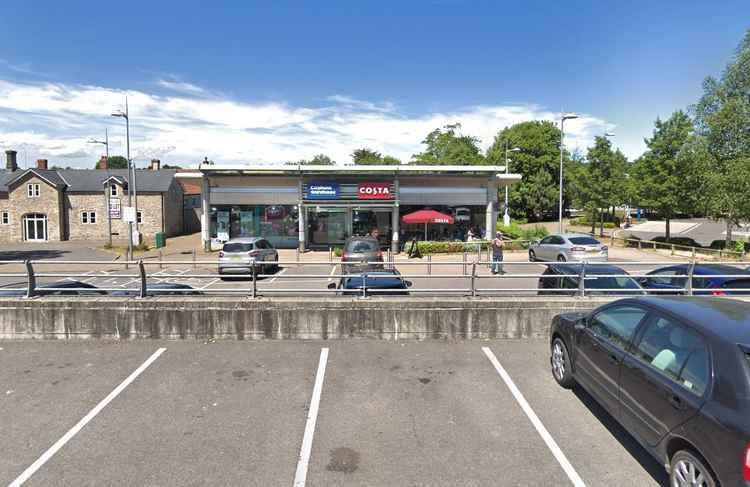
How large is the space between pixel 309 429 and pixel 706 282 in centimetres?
901

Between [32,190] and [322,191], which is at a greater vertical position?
[32,190]

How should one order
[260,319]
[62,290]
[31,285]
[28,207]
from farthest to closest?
[28,207] → [62,290] → [31,285] → [260,319]

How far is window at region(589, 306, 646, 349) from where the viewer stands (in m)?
4.86

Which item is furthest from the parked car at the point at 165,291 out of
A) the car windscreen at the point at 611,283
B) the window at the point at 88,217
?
the window at the point at 88,217

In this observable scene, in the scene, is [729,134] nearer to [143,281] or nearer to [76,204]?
[143,281]

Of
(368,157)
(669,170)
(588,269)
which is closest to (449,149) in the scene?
(368,157)

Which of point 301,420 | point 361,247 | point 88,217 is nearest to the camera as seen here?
point 301,420

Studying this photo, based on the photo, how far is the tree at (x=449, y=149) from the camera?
70375 mm

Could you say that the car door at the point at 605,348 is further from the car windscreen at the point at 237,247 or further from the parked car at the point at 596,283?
the car windscreen at the point at 237,247

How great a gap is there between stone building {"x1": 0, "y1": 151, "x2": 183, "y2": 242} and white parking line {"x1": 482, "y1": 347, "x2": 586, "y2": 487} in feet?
135

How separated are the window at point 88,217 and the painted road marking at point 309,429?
44.3 m

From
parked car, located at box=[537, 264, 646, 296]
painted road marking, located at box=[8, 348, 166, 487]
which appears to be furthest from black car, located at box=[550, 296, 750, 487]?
painted road marking, located at box=[8, 348, 166, 487]

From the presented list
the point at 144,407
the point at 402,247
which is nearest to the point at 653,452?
the point at 144,407

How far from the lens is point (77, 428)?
201 inches
